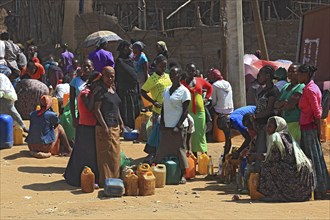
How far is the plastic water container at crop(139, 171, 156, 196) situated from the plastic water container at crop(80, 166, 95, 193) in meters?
0.67

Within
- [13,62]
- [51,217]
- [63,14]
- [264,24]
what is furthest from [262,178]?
[63,14]

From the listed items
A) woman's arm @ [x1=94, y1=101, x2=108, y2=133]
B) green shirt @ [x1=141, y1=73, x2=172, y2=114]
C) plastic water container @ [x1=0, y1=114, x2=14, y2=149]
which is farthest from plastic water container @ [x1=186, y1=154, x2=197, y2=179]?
plastic water container @ [x1=0, y1=114, x2=14, y2=149]

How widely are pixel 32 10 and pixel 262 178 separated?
16.8 meters

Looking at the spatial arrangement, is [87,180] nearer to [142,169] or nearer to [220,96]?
[142,169]

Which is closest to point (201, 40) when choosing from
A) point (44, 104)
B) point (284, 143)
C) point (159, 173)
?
point (44, 104)

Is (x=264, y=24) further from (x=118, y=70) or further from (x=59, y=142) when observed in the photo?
(x=59, y=142)

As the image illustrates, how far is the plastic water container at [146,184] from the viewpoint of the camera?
9766mm

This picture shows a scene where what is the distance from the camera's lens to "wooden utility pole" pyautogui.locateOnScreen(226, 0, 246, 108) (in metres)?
15.2

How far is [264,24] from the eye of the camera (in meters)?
21.9

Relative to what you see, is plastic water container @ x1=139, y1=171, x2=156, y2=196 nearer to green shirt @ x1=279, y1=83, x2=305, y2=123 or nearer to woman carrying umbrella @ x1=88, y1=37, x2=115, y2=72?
green shirt @ x1=279, y1=83, x2=305, y2=123

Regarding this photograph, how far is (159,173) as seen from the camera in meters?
10.3

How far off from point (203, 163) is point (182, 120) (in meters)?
1.10

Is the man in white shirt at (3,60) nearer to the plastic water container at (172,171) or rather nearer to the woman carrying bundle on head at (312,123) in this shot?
the plastic water container at (172,171)

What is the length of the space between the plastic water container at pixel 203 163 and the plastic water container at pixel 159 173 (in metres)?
1.15
